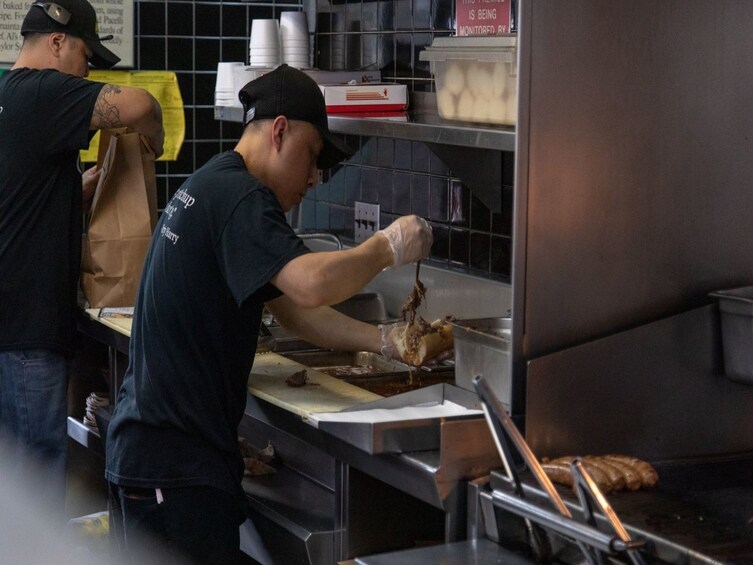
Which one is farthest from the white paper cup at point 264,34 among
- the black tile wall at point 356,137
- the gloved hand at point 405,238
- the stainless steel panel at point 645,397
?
the stainless steel panel at point 645,397

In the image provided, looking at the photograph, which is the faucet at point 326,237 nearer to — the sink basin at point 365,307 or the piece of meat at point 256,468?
the sink basin at point 365,307

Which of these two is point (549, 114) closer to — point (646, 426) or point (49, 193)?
point (646, 426)

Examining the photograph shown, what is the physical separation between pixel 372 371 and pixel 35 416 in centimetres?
104

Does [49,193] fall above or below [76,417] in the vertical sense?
above

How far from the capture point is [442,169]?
142 inches

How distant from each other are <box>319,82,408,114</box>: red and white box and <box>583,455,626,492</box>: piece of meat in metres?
1.43

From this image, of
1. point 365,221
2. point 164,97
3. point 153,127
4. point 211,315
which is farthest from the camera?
point 164,97

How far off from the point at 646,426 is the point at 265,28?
194 centimetres

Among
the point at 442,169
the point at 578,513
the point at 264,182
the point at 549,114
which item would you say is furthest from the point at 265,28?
the point at 578,513

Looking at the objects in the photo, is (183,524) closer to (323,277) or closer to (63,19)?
(323,277)

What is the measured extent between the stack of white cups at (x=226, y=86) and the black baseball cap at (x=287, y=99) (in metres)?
1.22

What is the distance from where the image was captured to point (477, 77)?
268 cm

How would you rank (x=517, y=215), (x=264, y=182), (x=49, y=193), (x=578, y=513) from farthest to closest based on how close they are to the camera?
(x=49, y=193)
(x=264, y=182)
(x=517, y=215)
(x=578, y=513)

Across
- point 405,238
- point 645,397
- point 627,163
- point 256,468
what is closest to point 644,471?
point 645,397
